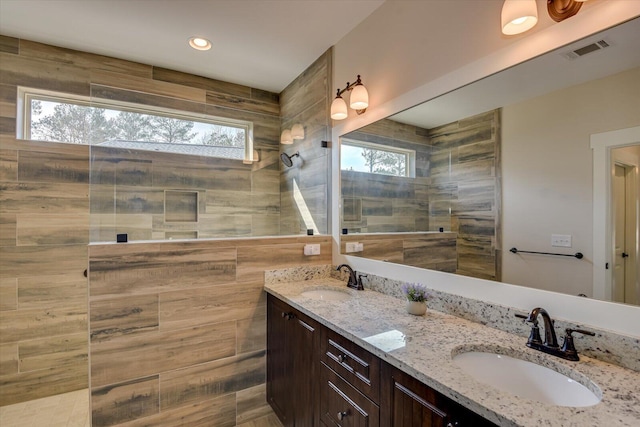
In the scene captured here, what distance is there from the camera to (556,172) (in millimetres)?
1209

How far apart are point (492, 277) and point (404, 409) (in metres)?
0.72

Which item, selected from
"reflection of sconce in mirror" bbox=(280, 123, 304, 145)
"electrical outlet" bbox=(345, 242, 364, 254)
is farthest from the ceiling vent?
"reflection of sconce in mirror" bbox=(280, 123, 304, 145)

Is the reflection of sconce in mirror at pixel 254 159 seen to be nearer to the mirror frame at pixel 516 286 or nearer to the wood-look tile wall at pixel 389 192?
the wood-look tile wall at pixel 389 192

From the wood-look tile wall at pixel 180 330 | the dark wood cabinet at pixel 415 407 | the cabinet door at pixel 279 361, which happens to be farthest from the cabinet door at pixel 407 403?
the wood-look tile wall at pixel 180 330

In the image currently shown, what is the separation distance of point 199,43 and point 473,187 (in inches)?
94.5

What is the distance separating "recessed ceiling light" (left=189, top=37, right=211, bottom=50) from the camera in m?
2.44

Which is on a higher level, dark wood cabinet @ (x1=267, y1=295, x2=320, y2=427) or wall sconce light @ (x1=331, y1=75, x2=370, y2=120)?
wall sconce light @ (x1=331, y1=75, x2=370, y2=120)

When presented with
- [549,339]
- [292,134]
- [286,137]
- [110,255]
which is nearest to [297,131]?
[292,134]

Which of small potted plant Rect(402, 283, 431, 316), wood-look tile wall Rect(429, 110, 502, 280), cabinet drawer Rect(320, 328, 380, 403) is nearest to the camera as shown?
cabinet drawer Rect(320, 328, 380, 403)

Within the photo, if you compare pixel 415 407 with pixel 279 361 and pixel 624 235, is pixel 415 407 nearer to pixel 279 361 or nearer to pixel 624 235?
pixel 624 235

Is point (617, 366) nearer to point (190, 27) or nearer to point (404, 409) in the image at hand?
point (404, 409)

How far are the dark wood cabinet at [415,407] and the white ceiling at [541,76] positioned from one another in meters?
1.24

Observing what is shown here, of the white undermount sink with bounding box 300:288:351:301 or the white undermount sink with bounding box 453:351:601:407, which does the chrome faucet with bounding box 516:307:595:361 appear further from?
the white undermount sink with bounding box 300:288:351:301

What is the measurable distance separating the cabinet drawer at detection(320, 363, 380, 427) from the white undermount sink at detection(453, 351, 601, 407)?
1.39ft
